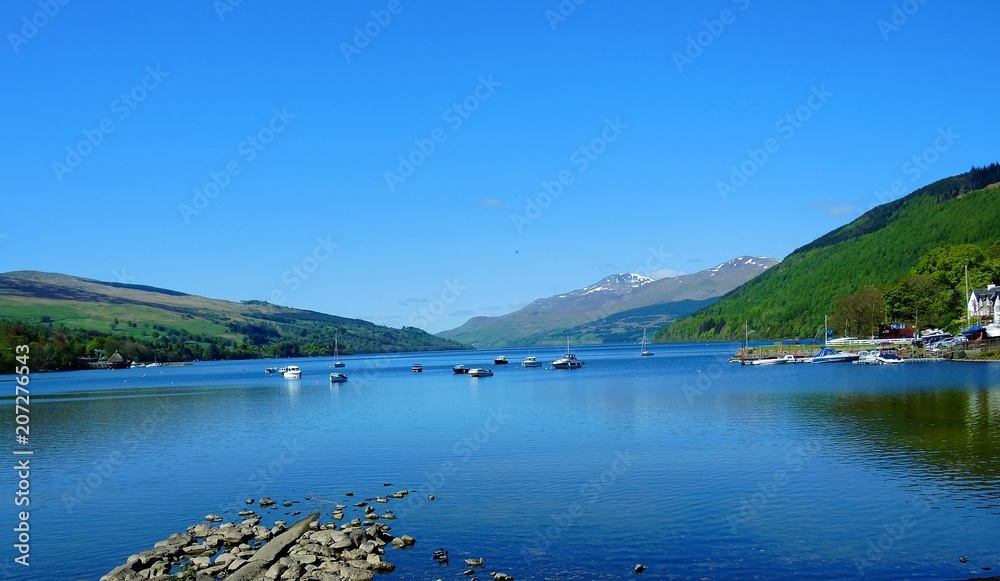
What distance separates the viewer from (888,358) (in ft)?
365

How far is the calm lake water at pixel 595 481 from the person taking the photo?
23656 mm

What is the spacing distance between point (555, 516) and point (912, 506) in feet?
42.3

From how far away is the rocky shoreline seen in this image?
22.3m

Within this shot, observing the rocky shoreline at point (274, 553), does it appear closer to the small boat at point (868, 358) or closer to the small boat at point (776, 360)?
the small boat at point (868, 358)

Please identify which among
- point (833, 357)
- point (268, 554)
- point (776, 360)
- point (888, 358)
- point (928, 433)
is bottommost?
point (268, 554)

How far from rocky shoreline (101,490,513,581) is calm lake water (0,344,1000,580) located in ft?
3.27

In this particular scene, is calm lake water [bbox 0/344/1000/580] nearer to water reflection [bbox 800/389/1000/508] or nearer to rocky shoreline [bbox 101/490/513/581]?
water reflection [bbox 800/389/1000/508]

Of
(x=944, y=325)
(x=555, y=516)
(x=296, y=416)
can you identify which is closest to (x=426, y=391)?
(x=296, y=416)

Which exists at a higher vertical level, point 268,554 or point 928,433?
point 928,433

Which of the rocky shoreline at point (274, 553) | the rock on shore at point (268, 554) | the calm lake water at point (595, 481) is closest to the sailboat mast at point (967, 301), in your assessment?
the calm lake water at point (595, 481)

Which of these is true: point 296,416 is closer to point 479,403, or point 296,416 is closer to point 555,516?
point 479,403

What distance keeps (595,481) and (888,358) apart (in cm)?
9258

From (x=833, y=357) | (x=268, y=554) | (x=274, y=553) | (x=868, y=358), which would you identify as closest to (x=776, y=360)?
(x=833, y=357)

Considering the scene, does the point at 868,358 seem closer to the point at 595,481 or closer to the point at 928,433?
the point at 928,433
